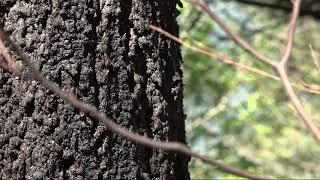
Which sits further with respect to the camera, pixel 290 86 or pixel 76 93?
pixel 76 93

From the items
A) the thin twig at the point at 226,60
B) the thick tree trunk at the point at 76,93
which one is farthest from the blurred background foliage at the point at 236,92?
the thin twig at the point at 226,60

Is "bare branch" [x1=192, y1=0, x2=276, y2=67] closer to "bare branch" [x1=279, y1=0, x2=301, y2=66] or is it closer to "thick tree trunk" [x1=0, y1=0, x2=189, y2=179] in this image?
"bare branch" [x1=279, y1=0, x2=301, y2=66]

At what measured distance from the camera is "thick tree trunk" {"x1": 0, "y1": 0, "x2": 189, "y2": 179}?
5.78ft

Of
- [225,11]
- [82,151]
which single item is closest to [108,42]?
[82,151]

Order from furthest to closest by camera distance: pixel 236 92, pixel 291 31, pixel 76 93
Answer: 1. pixel 236 92
2. pixel 76 93
3. pixel 291 31

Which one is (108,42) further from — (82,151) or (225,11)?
(225,11)

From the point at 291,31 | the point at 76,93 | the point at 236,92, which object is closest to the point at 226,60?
the point at 291,31

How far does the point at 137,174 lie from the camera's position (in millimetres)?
1855

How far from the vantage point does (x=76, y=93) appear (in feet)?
5.83

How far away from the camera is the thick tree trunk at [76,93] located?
5.78 feet

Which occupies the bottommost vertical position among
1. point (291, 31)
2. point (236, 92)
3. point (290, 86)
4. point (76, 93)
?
point (290, 86)

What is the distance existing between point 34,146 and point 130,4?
1.61 ft

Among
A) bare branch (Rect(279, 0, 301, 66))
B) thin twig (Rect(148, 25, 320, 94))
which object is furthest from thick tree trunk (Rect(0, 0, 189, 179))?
bare branch (Rect(279, 0, 301, 66))

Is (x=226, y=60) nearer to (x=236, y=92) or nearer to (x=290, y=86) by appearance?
(x=290, y=86)
